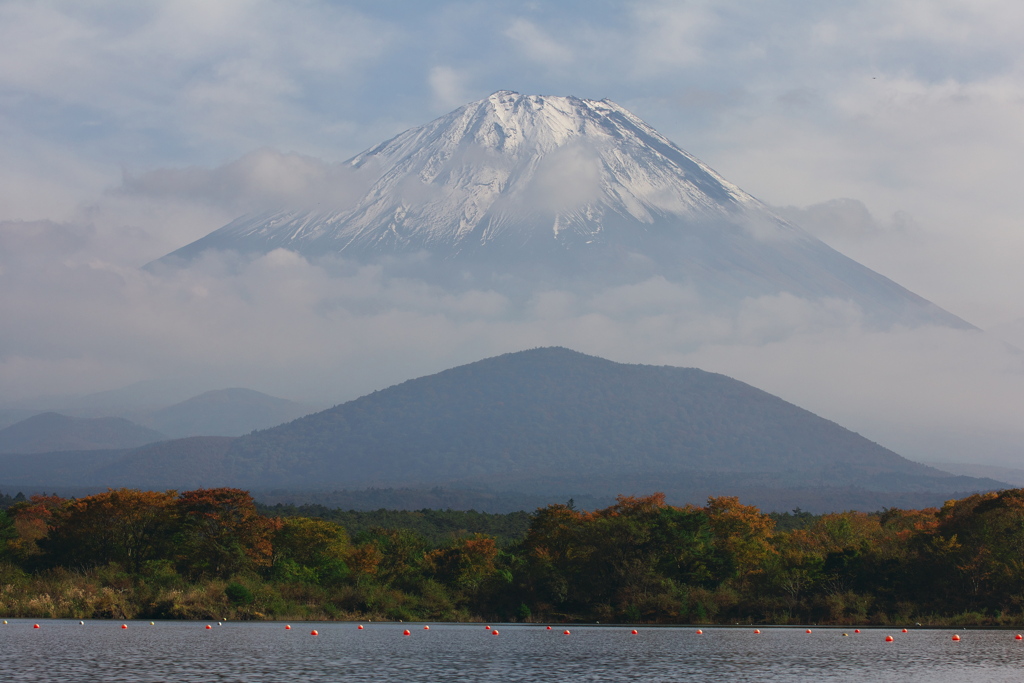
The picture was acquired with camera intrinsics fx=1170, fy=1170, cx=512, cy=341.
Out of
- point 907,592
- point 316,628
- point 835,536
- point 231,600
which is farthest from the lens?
point 835,536

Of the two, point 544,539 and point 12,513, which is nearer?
point 544,539

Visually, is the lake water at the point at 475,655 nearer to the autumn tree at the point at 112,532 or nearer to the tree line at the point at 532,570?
the tree line at the point at 532,570

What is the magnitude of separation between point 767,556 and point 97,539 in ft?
130

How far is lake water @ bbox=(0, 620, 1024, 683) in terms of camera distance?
120 ft

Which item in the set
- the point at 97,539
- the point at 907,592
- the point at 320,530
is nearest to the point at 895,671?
the point at 907,592

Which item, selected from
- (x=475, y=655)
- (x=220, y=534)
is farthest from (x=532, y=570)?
(x=475, y=655)

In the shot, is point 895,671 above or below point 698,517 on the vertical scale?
below

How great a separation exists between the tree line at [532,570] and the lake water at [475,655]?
567 centimetres

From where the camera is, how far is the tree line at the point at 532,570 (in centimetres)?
6128

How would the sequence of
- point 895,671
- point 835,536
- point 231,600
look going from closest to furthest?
point 895,671
point 231,600
point 835,536

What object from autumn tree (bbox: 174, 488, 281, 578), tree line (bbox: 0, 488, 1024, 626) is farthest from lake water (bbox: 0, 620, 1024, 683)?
autumn tree (bbox: 174, 488, 281, 578)

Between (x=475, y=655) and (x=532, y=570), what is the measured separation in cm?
2604

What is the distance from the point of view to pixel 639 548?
6788cm

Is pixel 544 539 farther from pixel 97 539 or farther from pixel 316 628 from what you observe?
pixel 97 539
